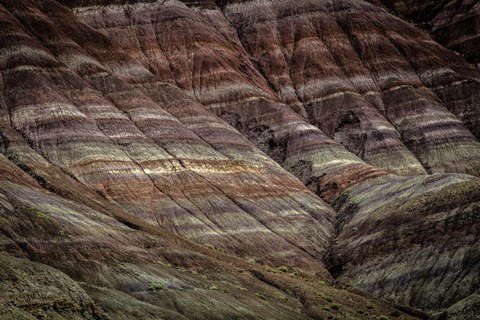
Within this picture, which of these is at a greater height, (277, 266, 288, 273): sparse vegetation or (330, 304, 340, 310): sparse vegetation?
(330, 304, 340, 310): sparse vegetation

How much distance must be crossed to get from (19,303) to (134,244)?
20613 mm

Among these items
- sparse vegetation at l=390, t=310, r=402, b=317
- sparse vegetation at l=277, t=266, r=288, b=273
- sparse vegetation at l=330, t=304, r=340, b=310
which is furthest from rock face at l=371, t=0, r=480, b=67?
sparse vegetation at l=330, t=304, r=340, b=310

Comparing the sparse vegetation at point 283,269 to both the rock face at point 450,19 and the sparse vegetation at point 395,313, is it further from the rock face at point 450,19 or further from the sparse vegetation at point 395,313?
the rock face at point 450,19

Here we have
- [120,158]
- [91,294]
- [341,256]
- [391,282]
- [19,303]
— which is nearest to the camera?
[19,303]

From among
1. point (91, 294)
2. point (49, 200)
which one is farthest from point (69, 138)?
point (91, 294)

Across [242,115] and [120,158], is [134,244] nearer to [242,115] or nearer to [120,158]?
[120,158]

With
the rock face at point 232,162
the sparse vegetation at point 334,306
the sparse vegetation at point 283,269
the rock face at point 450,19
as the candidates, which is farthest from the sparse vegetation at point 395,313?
the rock face at point 450,19

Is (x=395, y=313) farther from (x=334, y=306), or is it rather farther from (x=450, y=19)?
(x=450, y=19)

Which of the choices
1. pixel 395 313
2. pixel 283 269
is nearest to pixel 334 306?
pixel 395 313

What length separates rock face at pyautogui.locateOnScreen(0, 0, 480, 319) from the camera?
151 feet

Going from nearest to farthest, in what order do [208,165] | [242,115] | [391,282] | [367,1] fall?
[391,282] < [208,165] < [242,115] < [367,1]

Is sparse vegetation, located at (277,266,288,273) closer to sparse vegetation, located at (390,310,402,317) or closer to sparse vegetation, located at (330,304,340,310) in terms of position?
sparse vegetation, located at (330,304,340,310)

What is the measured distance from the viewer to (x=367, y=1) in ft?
441

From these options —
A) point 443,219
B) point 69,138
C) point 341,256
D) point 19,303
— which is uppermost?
point 19,303
